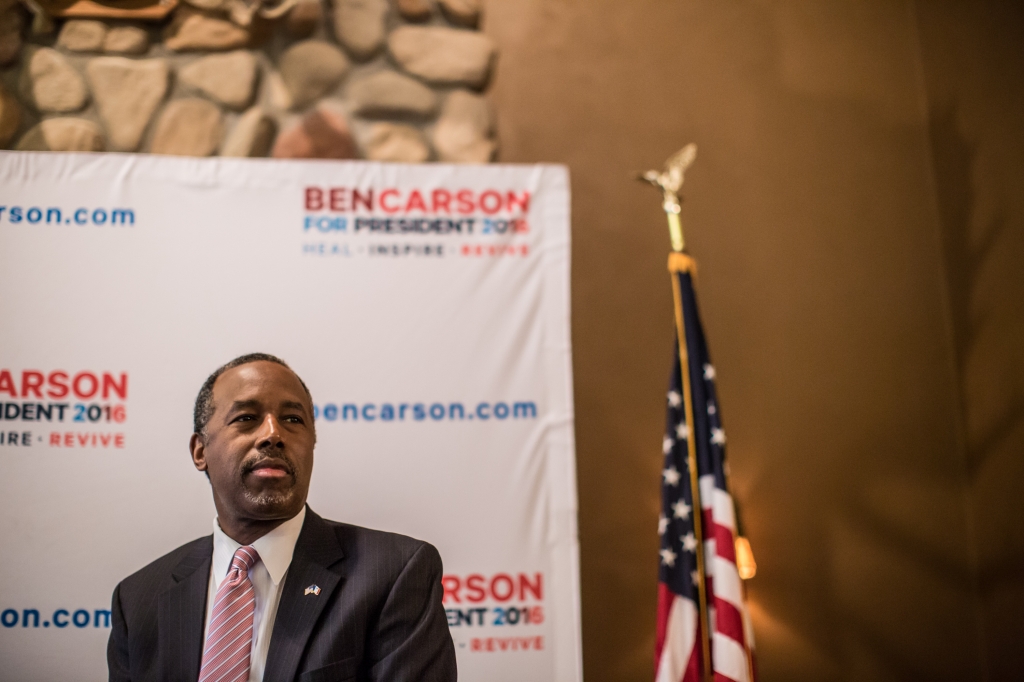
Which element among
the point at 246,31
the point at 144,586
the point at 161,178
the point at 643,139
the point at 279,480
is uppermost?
the point at 246,31

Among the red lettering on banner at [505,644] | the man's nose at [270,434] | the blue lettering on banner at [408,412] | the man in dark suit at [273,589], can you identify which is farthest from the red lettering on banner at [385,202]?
the red lettering on banner at [505,644]

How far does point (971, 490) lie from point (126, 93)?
308 centimetres

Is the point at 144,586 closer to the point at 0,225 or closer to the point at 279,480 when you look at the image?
the point at 279,480

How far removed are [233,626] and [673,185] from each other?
1.74 m

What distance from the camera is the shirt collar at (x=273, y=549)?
192cm

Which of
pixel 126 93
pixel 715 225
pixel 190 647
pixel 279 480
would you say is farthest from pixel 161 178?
pixel 715 225

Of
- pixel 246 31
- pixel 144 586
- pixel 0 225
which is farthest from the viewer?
pixel 246 31

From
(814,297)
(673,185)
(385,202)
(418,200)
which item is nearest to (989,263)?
(814,297)

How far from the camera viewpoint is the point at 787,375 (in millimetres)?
2727

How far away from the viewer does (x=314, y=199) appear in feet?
8.57

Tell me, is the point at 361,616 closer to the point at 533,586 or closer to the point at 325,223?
the point at 533,586

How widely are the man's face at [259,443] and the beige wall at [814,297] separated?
96cm

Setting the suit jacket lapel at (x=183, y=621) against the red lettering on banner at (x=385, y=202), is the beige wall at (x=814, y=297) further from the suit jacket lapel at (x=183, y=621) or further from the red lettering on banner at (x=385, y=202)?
the suit jacket lapel at (x=183, y=621)

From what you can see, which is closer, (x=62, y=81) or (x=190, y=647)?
(x=190, y=647)
